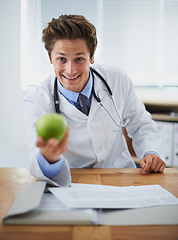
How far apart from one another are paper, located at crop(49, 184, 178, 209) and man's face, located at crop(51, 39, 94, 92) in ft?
1.71

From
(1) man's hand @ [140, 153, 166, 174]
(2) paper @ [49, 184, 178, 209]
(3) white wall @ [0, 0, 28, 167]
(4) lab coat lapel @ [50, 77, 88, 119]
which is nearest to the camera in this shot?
(2) paper @ [49, 184, 178, 209]

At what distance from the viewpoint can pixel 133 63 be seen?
3.28 m

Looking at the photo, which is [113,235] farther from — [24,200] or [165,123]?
[165,123]

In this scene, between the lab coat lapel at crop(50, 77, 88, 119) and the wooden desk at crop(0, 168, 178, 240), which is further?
the lab coat lapel at crop(50, 77, 88, 119)

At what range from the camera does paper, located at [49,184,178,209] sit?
2.53 feet

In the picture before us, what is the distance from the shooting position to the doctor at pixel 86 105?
123 centimetres

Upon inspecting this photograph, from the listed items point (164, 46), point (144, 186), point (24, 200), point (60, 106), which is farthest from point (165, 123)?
point (24, 200)

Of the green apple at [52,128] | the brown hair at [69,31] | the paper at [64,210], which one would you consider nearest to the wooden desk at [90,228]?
the paper at [64,210]

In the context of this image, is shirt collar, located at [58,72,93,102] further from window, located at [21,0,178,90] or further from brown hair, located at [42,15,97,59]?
window, located at [21,0,178,90]

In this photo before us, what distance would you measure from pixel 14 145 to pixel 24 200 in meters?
2.56

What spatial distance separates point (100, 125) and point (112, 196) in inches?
21.4

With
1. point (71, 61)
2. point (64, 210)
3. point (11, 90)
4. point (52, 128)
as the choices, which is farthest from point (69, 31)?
point (11, 90)

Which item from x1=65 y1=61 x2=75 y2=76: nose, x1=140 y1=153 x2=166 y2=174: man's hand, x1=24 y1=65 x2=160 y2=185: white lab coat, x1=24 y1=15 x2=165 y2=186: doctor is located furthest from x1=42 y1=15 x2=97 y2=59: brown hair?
x1=140 y1=153 x2=166 y2=174: man's hand

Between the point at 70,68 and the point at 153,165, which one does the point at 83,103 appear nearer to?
the point at 70,68
